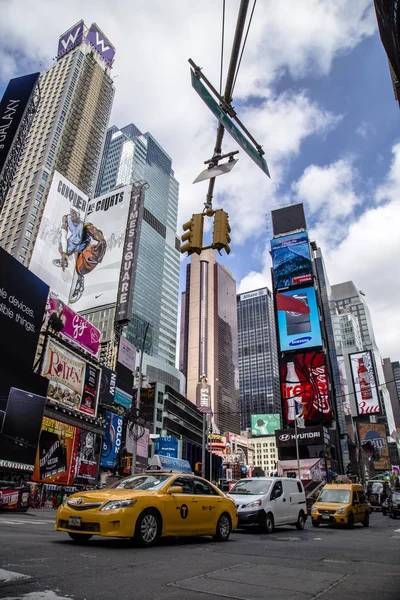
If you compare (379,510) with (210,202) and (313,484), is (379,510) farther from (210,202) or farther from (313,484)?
(210,202)

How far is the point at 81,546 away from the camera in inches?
274

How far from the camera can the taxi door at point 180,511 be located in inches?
303

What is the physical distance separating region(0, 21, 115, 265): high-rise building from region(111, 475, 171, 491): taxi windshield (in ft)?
314

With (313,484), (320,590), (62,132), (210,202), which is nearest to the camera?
Result: (320,590)

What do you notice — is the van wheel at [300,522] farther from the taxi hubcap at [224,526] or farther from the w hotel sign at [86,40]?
the w hotel sign at [86,40]

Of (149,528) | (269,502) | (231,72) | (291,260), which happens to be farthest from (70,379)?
(291,260)

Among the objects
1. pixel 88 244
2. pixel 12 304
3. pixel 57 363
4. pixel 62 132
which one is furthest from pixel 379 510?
pixel 62 132

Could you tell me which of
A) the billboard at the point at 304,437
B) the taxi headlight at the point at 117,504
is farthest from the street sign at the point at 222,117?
the billboard at the point at 304,437

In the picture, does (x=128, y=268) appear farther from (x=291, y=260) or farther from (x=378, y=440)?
(x=378, y=440)

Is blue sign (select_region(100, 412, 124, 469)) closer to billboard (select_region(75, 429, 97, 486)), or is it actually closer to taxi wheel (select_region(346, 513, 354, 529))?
billboard (select_region(75, 429, 97, 486))

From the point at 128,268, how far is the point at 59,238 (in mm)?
11780

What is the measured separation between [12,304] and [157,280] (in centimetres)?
11265

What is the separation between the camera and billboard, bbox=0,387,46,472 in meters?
27.6

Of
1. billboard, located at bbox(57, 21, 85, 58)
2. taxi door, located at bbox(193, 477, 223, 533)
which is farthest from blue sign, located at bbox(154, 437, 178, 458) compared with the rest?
billboard, located at bbox(57, 21, 85, 58)
